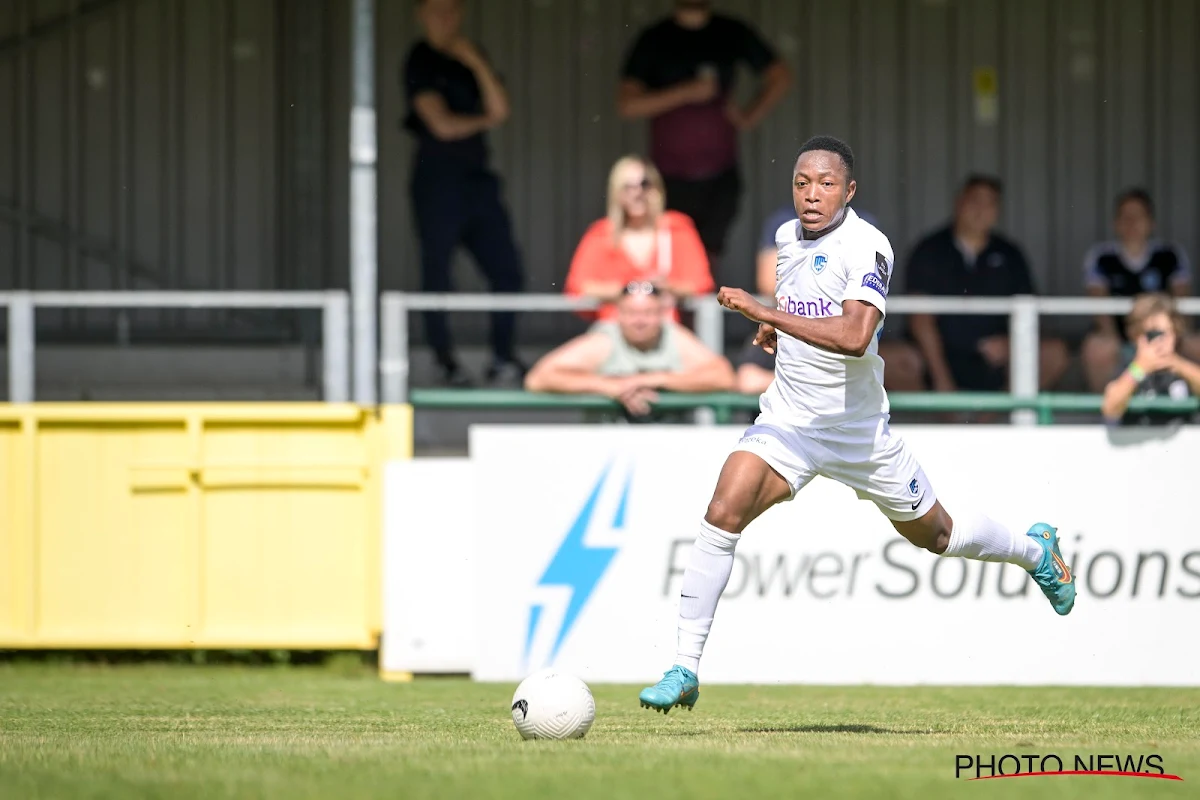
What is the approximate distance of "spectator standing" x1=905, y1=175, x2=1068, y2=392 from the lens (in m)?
12.0

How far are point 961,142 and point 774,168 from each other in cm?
151

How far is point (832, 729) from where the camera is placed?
7.51 m

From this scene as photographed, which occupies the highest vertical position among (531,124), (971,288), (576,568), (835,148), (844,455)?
(531,124)

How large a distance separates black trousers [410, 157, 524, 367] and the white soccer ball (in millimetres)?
5669

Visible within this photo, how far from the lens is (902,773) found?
19.6 ft

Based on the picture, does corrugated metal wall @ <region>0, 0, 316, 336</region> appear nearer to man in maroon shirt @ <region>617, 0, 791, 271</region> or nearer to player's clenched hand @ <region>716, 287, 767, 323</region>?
man in maroon shirt @ <region>617, 0, 791, 271</region>

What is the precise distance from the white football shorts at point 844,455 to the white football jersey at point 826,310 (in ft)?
0.14

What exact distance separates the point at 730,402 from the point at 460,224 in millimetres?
2831

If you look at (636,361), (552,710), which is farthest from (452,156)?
(552,710)

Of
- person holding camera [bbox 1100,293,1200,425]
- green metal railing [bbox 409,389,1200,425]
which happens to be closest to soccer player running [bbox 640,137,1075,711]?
green metal railing [bbox 409,389,1200,425]

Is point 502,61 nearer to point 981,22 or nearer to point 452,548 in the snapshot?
point 981,22

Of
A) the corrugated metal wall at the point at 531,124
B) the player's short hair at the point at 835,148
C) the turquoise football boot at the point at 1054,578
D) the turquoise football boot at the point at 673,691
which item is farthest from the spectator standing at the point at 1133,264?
the turquoise football boot at the point at 673,691

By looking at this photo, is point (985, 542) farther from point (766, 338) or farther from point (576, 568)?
point (576, 568)

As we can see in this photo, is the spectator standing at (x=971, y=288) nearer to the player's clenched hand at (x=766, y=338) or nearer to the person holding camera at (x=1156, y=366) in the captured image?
the person holding camera at (x=1156, y=366)
